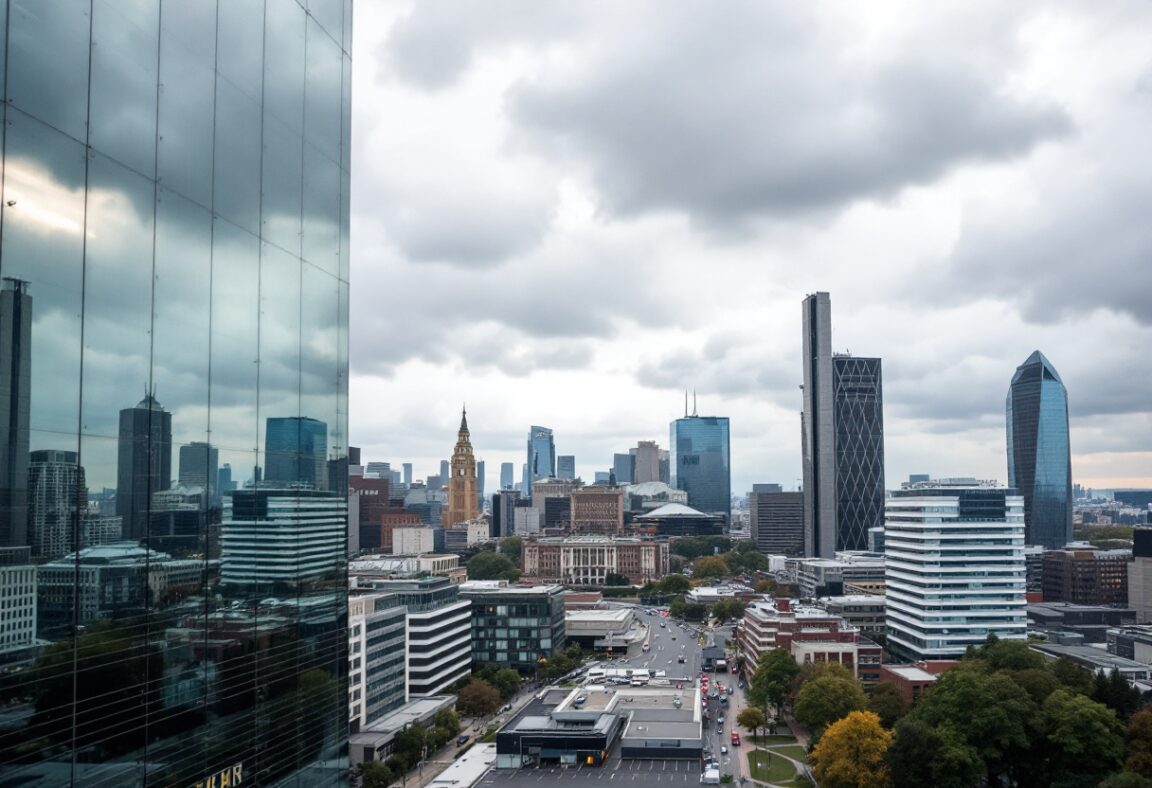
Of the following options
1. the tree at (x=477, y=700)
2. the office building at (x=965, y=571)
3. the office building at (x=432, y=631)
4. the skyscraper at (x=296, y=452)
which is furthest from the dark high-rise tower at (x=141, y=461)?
the office building at (x=965, y=571)

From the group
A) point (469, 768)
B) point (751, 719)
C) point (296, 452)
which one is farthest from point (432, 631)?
point (296, 452)

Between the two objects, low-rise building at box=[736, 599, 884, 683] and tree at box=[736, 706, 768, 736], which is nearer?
tree at box=[736, 706, 768, 736]

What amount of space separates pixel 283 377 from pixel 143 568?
5776mm

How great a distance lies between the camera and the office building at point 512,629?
106000 mm

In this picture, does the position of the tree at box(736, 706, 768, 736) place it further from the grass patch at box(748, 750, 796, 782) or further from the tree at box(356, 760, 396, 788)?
the tree at box(356, 760, 396, 788)

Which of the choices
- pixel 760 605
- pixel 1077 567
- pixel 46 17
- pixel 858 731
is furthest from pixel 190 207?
pixel 1077 567

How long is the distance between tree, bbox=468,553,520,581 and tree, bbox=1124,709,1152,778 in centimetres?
13328

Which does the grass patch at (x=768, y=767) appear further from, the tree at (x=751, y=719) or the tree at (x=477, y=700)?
the tree at (x=477, y=700)

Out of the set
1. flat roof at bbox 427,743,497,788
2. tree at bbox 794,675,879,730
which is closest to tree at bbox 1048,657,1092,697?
tree at bbox 794,675,879,730

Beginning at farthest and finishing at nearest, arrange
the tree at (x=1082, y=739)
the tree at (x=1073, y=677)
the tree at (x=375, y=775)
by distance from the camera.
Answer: the tree at (x=1073, y=677), the tree at (x=375, y=775), the tree at (x=1082, y=739)

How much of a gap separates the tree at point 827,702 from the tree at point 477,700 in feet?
90.3

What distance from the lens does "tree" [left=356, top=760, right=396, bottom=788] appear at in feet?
197

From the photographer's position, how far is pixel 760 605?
10812 cm

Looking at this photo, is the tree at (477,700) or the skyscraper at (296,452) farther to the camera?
the tree at (477,700)
